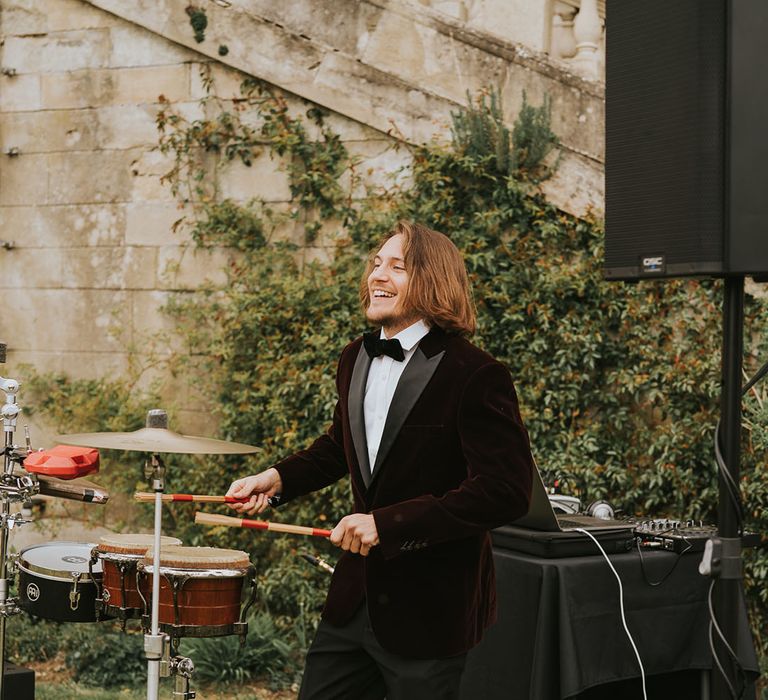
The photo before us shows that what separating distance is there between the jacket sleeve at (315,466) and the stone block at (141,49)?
4036mm

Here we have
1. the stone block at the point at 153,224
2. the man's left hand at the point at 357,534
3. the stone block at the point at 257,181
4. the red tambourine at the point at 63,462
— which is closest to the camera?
the man's left hand at the point at 357,534

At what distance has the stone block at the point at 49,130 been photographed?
23.6 feet

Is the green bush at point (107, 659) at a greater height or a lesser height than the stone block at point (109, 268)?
lesser

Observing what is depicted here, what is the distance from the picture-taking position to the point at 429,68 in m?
6.35

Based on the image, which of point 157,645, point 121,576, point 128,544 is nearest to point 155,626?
point 157,645

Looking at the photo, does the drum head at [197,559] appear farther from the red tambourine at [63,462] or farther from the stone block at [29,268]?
the stone block at [29,268]

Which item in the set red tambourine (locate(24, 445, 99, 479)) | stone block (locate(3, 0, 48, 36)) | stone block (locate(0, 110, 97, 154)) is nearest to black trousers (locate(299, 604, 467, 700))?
red tambourine (locate(24, 445, 99, 479))

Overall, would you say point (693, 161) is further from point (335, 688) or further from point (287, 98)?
point (287, 98)

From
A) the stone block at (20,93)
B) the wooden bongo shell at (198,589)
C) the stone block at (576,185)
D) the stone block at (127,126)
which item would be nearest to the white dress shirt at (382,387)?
the wooden bongo shell at (198,589)

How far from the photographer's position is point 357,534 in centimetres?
278

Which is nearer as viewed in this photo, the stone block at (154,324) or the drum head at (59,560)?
the drum head at (59,560)

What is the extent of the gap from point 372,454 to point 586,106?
3596 mm

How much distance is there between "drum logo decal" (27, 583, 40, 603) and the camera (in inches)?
171

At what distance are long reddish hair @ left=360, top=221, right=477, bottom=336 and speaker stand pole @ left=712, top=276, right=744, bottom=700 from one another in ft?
2.22
